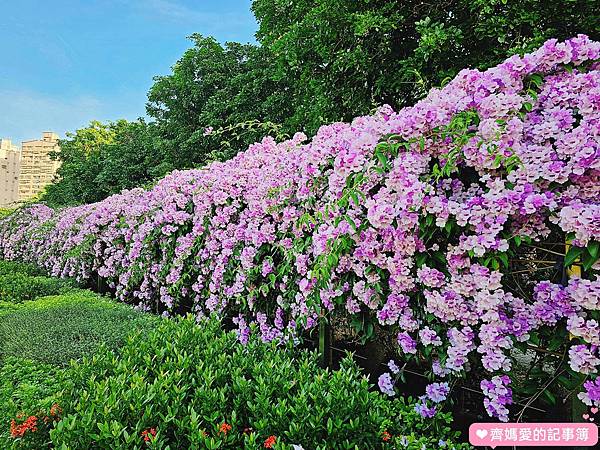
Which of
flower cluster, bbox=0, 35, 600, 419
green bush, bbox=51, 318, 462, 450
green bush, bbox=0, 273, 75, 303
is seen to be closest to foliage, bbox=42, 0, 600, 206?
flower cluster, bbox=0, 35, 600, 419

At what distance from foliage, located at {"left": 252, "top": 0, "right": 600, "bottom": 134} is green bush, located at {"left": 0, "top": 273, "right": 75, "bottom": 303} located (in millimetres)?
4417

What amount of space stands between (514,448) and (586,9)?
16.9ft

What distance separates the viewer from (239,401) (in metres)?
1.76

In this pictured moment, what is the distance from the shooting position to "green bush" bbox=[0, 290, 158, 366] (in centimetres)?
281

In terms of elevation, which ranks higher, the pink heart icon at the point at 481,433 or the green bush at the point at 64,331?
the green bush at the point at 64,331

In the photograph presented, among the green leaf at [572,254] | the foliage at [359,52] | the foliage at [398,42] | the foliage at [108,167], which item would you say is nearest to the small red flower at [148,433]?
the green leaf at [572,254]

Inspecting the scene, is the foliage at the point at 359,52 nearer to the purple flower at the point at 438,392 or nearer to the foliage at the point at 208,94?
the foliage at the point at 208,94

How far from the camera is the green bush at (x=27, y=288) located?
5824 millimetres

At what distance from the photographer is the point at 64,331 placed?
10.3ft

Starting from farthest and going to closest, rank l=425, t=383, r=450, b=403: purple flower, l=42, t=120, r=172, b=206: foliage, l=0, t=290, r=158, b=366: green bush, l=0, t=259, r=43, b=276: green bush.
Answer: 1. l=42, t=120, r=172, b=206: foliage
2. l=0, t=259, r=43, b=276: green bush
3. l=0, t=290, r=158, b=366: green bush
4. l=425, t=383, r=450, b=403: purple flower

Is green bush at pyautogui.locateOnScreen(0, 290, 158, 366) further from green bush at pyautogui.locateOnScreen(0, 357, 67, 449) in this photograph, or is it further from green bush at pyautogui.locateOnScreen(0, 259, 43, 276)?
green bush at pyautogui.locateOnScreen(0, 259, 43, 276)

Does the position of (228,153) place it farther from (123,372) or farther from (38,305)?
(123,372)

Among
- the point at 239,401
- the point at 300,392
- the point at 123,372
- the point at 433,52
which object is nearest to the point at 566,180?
the point at 300,392

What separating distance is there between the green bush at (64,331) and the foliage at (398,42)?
11.7 ft
